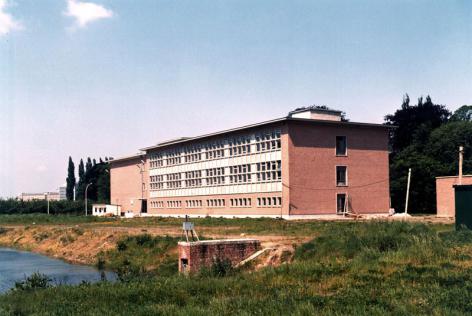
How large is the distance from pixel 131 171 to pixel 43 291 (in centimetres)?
8710

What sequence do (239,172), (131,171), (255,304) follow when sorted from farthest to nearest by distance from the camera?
(131,171), (239,172), (255,304)

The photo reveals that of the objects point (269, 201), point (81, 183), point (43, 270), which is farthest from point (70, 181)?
point (43, 270)

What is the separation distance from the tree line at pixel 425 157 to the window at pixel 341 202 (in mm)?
18029

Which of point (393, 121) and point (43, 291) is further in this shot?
point (393, 121)

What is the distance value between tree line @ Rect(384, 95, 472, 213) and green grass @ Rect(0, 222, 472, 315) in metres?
60.8

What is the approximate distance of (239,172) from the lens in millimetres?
66375

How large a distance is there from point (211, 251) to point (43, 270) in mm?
17017

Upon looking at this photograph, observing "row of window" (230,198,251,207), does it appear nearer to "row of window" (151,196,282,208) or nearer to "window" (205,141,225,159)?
"row of window" (151,196,282,208)

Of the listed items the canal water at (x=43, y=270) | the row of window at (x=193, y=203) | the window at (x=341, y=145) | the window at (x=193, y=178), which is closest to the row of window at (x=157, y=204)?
the row of window at (x=193, y=203)

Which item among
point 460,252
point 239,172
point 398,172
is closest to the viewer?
point 460,252

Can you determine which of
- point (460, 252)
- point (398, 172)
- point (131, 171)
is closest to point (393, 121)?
point (398, 172)

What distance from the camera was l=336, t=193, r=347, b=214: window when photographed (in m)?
60.5

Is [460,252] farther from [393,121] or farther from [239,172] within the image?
[393,121]

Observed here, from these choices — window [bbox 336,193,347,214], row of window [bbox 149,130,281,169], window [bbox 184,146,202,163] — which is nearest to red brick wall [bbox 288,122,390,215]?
window [bbox 336,193,347,214]
